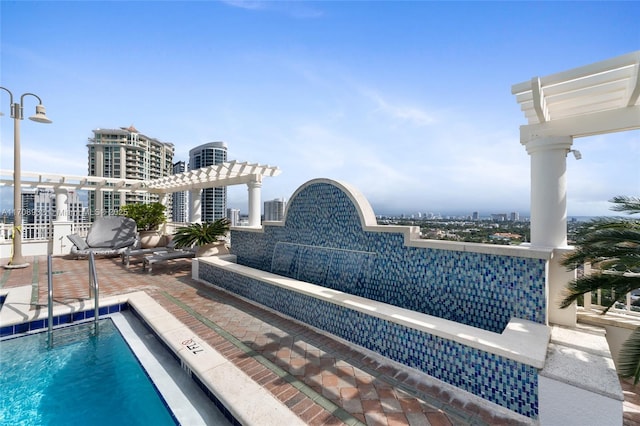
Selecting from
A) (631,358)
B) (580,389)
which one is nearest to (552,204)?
(631,358)

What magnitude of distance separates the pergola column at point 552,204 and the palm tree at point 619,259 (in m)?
0.45

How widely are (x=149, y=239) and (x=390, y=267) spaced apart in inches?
493

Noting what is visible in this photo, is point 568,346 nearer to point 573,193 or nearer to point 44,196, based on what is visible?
point 573,193

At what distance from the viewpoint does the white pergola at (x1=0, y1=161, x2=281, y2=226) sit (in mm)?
9984

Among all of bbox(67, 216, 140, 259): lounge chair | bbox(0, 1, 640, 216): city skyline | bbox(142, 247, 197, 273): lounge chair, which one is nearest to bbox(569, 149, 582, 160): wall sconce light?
bbox(0, 1, 640, 216): city skyline

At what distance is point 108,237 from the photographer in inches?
406

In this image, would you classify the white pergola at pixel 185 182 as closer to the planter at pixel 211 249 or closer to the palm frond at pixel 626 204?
the planter at pixel 211 249

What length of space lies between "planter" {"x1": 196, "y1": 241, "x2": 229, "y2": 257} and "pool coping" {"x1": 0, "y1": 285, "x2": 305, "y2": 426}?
2.37 meters

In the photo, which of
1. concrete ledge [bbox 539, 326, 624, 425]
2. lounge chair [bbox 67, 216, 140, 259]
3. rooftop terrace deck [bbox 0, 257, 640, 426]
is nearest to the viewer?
concrete ledge [bbox 539, 326, 624, 425]

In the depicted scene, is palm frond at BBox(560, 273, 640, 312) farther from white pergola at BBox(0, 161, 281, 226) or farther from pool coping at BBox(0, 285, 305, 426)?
white pergola at BBox(0, 161, 281, 226)

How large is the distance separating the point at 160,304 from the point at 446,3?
992 cm

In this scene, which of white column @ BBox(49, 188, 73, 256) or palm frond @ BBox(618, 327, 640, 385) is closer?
palm frond @ BBox(618, 327, 640, 385)

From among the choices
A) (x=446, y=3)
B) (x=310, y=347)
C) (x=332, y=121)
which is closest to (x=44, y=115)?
(x=332, y=121)

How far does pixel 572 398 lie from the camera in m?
2.51
